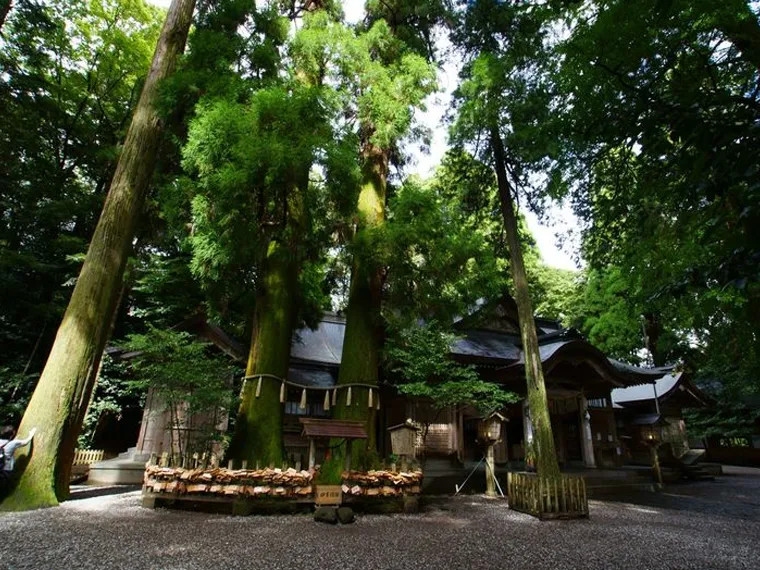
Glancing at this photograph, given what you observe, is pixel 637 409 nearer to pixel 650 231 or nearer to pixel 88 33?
pixel 650 231

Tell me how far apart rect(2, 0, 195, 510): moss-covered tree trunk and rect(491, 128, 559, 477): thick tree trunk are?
732 centimetres

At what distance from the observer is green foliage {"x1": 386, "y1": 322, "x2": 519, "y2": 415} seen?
373 inches

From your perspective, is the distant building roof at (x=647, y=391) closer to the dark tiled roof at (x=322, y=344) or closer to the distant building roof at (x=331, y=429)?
the dark tiled roof at (x=322, y=344)

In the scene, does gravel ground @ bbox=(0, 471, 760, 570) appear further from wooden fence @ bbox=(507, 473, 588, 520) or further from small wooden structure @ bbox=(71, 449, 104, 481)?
small wooden structure @ bbox=(71, 449, 104, 481)

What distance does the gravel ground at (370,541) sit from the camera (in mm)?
4047

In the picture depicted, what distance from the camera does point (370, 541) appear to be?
16.3 feet

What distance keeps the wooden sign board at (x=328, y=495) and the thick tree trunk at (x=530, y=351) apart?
3.54 metres

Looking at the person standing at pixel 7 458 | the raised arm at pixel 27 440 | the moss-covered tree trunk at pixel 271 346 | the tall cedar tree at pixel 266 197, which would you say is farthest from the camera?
the moss-covered tree trunk at pixel 271 346

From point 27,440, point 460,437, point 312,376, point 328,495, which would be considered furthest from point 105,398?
point 460,437

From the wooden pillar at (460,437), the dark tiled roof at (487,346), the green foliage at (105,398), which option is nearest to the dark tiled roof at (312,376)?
the dark tiled roof at (487,346)

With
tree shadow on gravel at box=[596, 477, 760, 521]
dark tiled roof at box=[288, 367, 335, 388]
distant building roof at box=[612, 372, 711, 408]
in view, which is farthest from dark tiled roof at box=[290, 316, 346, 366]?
distant building roof at box=[612, 372, 711, 408]

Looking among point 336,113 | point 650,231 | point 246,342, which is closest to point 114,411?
point 246,342

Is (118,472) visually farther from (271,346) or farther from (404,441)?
(404,441)

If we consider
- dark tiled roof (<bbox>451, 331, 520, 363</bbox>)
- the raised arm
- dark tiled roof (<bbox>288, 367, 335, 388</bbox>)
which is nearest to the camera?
the raised arm
